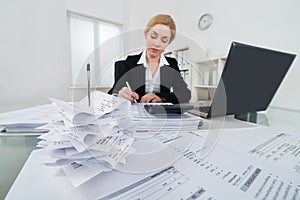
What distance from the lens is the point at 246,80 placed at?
0.53m

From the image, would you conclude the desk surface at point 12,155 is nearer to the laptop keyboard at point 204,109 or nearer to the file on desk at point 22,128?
the file on desk at point 22,128

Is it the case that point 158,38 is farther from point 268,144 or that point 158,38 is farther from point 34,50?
point 34,50

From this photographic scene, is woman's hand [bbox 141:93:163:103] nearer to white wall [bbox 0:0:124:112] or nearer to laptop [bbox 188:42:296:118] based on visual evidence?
laptop [bbox 188:42:296:118]

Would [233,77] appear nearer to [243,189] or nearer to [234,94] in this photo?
[234,94]

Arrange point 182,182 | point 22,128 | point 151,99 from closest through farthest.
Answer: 1. point 182,182
2. point 22,128
3. point 151,99

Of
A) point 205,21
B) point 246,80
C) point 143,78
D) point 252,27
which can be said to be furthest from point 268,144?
point 205,21

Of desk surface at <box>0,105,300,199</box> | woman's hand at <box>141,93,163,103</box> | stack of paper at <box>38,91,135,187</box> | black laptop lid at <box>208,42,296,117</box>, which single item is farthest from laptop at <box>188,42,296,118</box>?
desk surface at <box>0,105,300,199</box>

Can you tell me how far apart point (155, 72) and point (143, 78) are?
0.09m

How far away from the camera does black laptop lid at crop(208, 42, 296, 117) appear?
461 millimetres

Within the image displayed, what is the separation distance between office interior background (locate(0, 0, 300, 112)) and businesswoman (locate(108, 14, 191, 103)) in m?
0.12

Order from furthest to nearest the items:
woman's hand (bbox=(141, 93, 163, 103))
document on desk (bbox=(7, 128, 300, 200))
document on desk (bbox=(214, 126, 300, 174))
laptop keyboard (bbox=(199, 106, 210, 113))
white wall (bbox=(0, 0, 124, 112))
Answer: white wall (bbox=(0, 0, 124, 112)) → woman's hand (bbox=(141, 93, 163, 103)) → laptop keyboard (bbox=(199, 106, 210, 113)) → document on desk (bbox=(214, 126, 300, 174)) → document on desk (bbox=(7, 128, 300, 200))

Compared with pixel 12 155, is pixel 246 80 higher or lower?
higher

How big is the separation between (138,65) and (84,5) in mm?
1566

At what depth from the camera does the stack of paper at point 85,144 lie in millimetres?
242
